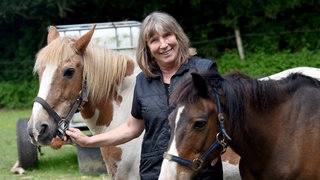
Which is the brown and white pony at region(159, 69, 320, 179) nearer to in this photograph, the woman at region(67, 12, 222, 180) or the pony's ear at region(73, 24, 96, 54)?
the woman at region(67, 12, 222, 180)

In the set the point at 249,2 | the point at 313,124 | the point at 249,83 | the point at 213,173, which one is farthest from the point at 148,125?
the point at 249,2

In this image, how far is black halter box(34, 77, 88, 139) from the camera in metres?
3.49

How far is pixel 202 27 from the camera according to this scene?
15797 millimetres

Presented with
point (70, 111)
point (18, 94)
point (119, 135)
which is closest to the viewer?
point (119, 135)

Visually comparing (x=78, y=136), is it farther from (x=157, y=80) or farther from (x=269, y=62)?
(x=269, y=62)

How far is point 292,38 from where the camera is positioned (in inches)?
585

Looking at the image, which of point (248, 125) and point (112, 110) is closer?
point (248, 125)

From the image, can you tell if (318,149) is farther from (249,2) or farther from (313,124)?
(249,2)

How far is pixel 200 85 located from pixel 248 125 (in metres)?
0.43

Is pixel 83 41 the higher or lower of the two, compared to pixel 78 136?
higher

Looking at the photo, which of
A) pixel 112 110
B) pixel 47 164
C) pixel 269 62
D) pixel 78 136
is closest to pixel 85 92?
pixel 112 110

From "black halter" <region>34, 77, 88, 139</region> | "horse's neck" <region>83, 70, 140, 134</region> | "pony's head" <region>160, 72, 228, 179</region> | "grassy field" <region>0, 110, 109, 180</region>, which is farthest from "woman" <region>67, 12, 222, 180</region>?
"grassy field" <region>0, 110, 109, 180</region>

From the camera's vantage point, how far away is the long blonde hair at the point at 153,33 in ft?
10.5

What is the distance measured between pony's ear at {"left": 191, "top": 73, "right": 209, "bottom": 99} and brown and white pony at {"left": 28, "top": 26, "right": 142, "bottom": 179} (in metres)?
1.19
